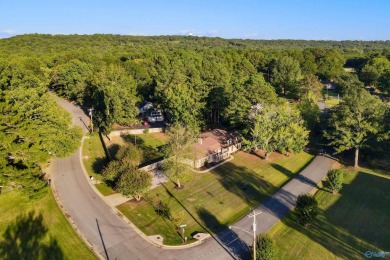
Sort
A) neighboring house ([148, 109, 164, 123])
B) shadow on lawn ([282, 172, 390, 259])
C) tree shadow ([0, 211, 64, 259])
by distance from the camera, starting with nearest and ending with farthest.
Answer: tree shadow ([0, 211, 64, 259])
shadow on lawn ([282, 172, 390, 259])
neighboring house ([148, 109, 164, 123])

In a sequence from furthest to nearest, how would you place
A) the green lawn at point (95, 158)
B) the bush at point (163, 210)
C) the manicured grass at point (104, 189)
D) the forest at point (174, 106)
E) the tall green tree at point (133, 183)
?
the green lawn at point (95, 158), the manicured grass at point (104, 189), the forest at point (174, 106), the tall green tree at point (133, 183), the bush at point (163, 210)

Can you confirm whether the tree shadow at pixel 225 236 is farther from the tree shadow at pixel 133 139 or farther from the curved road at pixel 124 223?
the tree shadow at pixel 133 139

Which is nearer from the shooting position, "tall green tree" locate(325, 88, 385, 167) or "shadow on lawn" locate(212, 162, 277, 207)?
"shadow on lawn" locate(212, 162, 277, 207)

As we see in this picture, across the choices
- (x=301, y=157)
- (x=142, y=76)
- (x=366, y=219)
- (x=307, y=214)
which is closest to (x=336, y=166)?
(x=301, y=157)

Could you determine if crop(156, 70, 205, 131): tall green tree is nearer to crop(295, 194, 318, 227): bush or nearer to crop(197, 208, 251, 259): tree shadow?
crop(197, 208, 251, 259): tree shadow

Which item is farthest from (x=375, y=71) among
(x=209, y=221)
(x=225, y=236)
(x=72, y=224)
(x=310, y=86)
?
(x=72, y=224)

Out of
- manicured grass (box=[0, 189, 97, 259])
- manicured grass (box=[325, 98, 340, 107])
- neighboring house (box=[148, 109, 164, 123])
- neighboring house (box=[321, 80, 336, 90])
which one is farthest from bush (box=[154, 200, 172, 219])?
neighboring house (box=[321, 80, 336, 90])

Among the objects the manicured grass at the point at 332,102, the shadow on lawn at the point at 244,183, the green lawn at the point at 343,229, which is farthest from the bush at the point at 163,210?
the manicured grass at the point at 332,102
